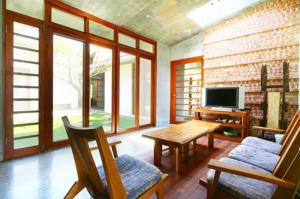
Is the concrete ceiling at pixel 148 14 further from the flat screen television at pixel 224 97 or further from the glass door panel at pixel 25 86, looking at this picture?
the flat screen television at pixel 224 97

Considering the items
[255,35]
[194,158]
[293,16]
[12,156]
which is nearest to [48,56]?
[12,156]

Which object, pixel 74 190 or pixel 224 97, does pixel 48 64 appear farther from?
pixel 224 97

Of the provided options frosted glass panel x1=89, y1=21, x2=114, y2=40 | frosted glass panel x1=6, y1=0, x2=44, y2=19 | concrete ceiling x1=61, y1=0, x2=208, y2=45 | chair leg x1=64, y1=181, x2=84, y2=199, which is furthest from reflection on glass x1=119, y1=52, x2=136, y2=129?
chair leg x1=64, y1=181, x2=84, y2=199

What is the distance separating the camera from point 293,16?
342 cm

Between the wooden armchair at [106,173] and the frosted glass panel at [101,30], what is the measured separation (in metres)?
2.94

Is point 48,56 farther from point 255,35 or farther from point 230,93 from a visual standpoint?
point 255,35

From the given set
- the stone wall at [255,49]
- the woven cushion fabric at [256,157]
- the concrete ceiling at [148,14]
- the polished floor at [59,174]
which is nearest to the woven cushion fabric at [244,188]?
the woven cushion fabric at [256,157]

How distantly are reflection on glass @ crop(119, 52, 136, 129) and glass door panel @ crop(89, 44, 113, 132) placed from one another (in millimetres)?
557

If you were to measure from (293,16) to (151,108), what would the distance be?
4.03 metres

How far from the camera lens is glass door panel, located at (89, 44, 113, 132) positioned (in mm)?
3630

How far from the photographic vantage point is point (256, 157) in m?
1.73

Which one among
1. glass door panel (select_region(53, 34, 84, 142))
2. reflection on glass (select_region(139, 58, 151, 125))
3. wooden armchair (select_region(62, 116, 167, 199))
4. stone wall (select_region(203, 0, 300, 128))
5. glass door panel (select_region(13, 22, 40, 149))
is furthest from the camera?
reflection on glass (select_region(139, 58, 151, 125))

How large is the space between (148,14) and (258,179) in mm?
3704

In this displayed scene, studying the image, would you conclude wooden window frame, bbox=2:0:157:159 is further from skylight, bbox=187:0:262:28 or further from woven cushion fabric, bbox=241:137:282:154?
woven cushion fabric, bbox=241:137:282:154
